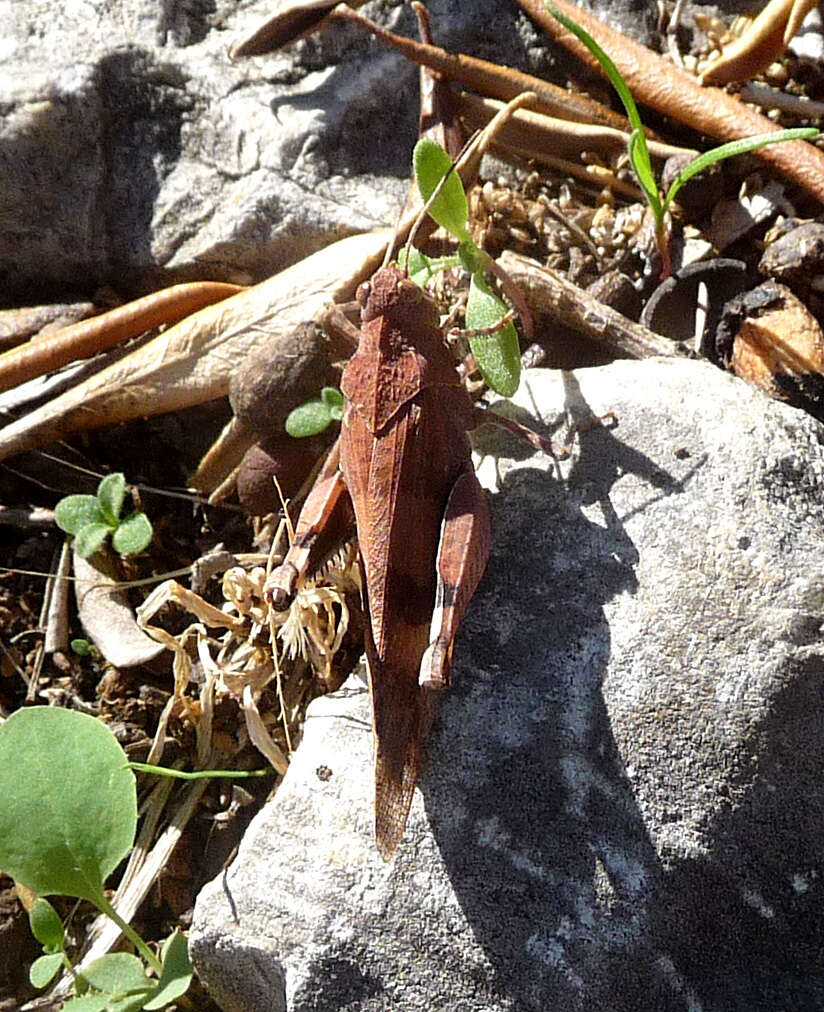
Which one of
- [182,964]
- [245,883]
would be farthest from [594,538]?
[182,964]

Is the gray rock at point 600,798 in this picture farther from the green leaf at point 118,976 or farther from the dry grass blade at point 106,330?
the dry grass blade at point 106,330

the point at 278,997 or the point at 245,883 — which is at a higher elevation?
the point at 245,883

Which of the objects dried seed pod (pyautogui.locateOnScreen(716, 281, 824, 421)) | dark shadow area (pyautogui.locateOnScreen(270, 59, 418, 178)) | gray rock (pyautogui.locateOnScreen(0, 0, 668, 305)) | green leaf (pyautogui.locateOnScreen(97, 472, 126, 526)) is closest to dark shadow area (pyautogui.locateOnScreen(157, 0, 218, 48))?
gray rock (pyautogui.locateOnScreen(0, 0, 668, 305))

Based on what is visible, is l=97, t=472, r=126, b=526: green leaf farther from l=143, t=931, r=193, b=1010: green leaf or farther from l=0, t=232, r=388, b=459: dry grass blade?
l=143, t=931, r=193, b=1010: green leaf

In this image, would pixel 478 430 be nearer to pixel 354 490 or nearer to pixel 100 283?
pixel 354 490

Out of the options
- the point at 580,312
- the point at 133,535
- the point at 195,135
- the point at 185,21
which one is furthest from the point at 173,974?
the point at 185,21

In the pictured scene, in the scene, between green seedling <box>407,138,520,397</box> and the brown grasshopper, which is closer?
the brown grasshopper
